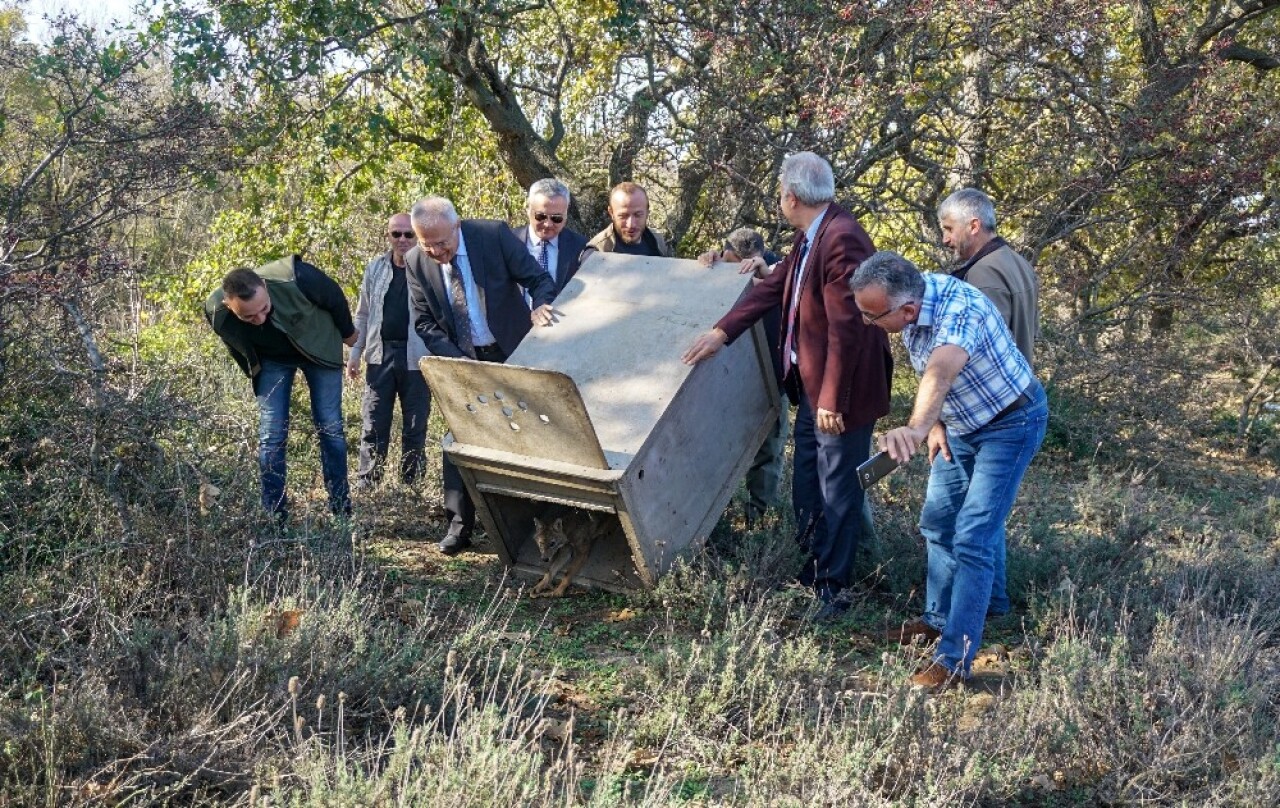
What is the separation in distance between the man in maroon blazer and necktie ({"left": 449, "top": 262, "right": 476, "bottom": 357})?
1456 millimetres

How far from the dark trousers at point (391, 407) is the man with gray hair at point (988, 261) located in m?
3.28

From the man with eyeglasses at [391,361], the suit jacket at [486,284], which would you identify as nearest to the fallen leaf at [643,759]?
the suit jacket at [486,284]

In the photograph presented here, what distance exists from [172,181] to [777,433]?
3339 mm

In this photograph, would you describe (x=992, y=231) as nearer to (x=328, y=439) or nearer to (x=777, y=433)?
(x=777, y=433)

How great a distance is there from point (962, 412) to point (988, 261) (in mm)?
1266

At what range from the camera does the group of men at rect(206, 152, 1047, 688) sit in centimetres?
437

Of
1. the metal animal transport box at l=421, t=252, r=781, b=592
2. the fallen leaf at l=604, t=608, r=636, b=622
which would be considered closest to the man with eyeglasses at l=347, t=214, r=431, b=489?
the metal animal transport box at l=421, t=252, r=781, b=592

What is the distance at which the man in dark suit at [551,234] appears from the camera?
6344 millimetres

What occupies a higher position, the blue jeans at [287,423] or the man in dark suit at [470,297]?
the man in dark suit at [470,297]

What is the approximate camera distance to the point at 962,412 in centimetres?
445

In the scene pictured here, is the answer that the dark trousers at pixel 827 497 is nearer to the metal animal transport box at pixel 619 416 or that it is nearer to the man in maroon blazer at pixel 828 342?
the man in maroon blazer at pixel 828 342

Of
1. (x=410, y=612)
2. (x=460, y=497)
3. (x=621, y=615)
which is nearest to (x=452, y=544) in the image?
(x=460, y=497)

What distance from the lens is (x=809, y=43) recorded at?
8.55 m

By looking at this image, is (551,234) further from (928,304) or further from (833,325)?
(928,304)
